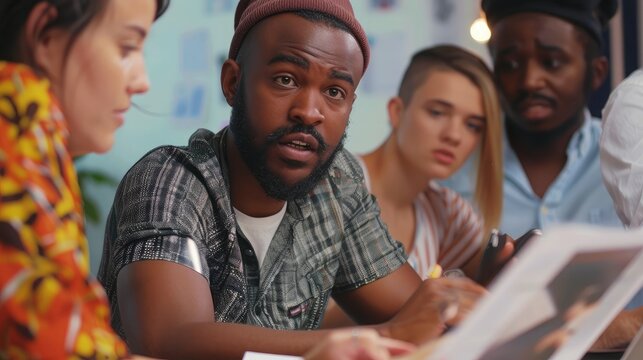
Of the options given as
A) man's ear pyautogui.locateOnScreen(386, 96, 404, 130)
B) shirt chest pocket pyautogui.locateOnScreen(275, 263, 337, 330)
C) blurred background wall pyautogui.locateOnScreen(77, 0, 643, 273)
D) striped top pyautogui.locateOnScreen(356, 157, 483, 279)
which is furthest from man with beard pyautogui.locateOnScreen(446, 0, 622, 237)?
shirt chest pocket pyautogui.locateOnScreen(275, 263, 337, 330)

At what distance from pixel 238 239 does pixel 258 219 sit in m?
0.06

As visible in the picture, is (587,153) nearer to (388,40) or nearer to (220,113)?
(388,40)

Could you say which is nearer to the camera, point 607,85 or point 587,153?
point 587,153

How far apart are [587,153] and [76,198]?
202 cm

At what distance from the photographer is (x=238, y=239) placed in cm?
151

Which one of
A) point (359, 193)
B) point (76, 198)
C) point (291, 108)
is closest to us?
point (76, 198)

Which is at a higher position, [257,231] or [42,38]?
[42,38]

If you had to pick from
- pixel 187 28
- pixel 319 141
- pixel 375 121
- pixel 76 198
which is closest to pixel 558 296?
pixel 76 198

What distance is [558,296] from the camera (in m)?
0.89

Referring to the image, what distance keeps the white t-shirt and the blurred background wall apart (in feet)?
5.23

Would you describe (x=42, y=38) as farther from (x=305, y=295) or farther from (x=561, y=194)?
(x=561, y=194)

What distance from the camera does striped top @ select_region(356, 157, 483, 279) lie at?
235 centimetres

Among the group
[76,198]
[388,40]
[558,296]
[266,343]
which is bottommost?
[266,343]

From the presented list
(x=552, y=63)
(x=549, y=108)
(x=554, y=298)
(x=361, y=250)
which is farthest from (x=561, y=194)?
(x=554, y=298)
